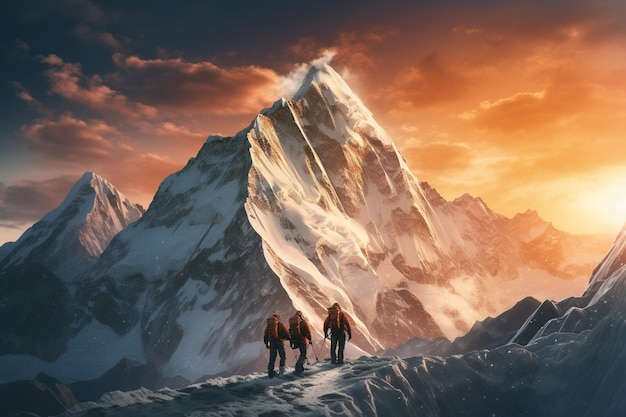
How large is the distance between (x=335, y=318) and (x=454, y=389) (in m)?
8.81

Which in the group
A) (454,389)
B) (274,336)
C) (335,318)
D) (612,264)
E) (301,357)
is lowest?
(454,389)

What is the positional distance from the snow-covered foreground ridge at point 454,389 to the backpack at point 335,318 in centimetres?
364

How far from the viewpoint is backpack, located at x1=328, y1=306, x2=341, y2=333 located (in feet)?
126

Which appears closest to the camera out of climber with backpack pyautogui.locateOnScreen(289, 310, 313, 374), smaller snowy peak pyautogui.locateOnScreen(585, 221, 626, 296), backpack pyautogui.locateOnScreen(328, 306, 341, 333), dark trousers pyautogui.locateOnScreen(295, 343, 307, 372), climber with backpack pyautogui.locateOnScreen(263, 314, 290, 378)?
climber with backpack pyautogui.locateOnScreen(263, 314, 290, 378)

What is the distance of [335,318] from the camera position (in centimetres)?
3850

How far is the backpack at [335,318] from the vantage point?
38375mm

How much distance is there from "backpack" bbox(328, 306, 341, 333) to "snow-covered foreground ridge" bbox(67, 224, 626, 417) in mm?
3643

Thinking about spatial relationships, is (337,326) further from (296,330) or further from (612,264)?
(612,264)

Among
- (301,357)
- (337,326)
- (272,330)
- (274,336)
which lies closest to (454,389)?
(301,357)

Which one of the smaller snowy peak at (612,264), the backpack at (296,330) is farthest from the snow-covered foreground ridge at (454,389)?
the smaller snowy peak at (612,264)

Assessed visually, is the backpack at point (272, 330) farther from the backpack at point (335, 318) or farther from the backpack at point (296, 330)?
the backpack at point (335, 318)

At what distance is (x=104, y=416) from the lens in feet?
85.6

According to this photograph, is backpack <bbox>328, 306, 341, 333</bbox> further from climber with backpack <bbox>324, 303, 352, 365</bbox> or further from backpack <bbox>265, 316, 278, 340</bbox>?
backpack <bbox>265, 316, 278, 340</bbox>

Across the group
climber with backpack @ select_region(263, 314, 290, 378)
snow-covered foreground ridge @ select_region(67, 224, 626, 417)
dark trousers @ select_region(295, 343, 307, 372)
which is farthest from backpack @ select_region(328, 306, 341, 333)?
snow-covered foreground ridge @ select_region(67, 224, 626, 417)
